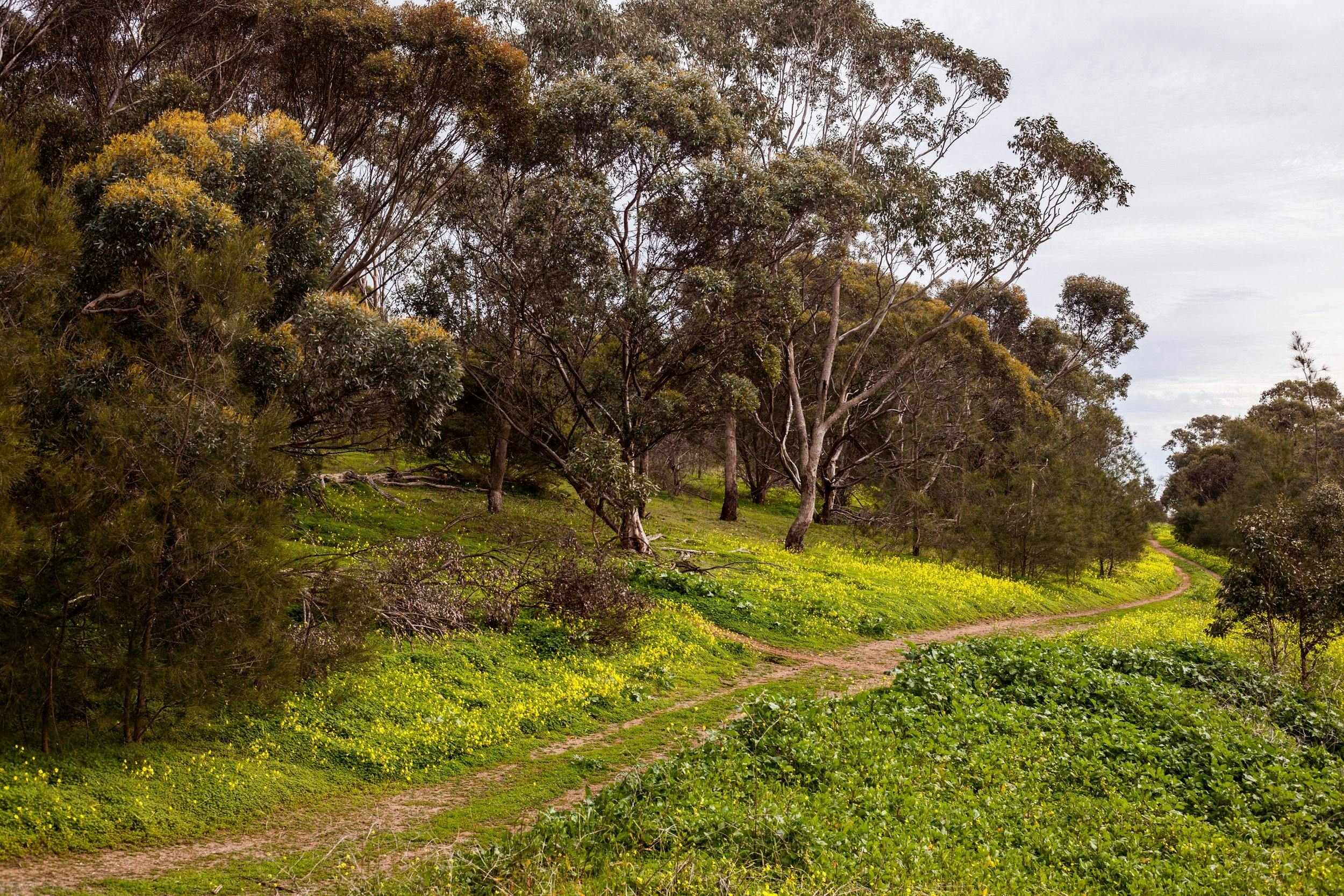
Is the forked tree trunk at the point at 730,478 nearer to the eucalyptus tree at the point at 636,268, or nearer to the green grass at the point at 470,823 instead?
the eucalyptus tree at the point at 636,268

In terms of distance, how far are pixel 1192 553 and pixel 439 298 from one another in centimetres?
5605

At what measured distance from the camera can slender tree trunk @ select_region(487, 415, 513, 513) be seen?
23641 mm

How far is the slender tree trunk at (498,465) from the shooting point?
931 inches

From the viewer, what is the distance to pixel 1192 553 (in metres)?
57.8

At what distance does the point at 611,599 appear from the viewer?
47.2 ft

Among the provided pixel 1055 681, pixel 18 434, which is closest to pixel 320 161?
pixel 18 434

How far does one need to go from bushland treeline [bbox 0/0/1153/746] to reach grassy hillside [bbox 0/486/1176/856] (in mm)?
584

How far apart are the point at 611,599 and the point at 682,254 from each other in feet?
30.9

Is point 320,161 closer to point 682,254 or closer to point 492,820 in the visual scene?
point 682,254

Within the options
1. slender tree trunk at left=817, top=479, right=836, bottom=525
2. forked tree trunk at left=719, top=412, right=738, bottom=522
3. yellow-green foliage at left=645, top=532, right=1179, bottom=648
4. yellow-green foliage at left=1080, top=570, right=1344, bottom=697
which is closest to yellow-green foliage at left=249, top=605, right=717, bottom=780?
yellow-green foliage at left=645, top=532, right=1179, bottom=648

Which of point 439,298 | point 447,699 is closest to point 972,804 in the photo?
point 447,699

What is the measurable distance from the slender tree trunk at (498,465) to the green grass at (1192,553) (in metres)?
33.5

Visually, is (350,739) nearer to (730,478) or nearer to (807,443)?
(807,443)

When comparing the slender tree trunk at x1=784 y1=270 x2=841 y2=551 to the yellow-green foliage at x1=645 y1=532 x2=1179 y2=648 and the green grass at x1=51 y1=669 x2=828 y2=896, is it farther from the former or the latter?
the green grass at x1=51 y1=669 x2=828 y2=896
